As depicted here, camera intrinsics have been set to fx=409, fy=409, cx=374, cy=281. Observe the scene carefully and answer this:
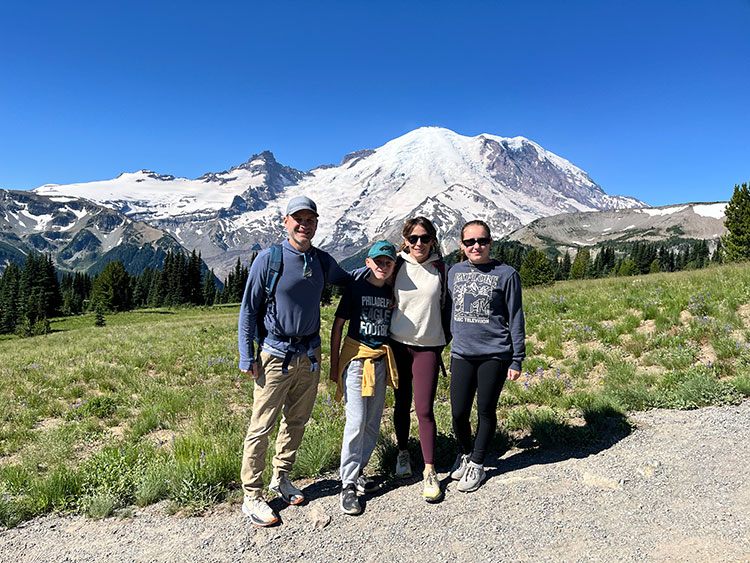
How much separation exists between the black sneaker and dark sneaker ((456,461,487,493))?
120cm

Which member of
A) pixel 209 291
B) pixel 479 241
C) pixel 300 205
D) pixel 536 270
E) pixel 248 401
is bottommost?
pixel 248 401

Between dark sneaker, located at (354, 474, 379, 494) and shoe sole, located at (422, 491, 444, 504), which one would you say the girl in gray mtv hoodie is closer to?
shoe sole, located at (422, 491, 444, 504)

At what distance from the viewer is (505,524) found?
3986mm

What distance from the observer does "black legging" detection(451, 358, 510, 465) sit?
4.84 metres

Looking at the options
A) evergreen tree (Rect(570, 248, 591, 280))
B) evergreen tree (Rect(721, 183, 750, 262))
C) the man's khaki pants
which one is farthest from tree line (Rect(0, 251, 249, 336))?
evergreen tree (Rect(570, 248, 591, 280))

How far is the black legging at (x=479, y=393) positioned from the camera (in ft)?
15.9

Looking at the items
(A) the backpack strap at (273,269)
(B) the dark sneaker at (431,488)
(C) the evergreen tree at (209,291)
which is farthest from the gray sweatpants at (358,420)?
(C) the evergreen tree at (209,291)

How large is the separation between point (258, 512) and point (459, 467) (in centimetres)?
241

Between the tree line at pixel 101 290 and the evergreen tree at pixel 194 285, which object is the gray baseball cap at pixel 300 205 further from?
the evergreen tree at pixel 194 285

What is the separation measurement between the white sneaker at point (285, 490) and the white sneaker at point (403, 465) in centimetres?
121

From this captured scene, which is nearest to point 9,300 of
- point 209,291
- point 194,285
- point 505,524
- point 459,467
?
point 194,285

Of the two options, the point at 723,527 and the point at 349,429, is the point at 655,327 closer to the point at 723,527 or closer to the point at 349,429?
the point at 723,527

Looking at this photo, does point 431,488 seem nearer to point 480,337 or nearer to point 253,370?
point 480,337

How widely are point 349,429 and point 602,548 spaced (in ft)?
8.51
